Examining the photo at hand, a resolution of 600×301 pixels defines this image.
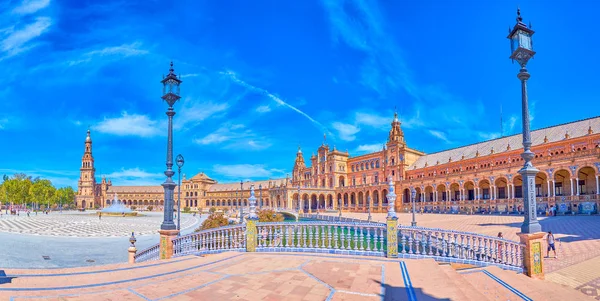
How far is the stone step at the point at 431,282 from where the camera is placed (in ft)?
17.3

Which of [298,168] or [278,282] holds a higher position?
[298,168]

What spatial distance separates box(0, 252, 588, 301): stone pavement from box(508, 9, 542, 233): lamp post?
4.67ft

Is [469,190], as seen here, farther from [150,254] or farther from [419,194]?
Result: [150,254]

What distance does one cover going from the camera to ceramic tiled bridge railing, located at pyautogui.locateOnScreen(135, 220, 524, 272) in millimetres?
8633

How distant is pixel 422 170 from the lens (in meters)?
61.3

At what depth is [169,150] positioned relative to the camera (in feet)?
36.8

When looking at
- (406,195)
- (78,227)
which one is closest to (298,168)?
(406,195)

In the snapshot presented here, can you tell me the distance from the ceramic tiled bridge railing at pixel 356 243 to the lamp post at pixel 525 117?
73 centimetres

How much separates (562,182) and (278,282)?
152 ft

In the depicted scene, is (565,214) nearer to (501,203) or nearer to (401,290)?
(501,203)

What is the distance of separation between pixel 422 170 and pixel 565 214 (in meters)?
27.2

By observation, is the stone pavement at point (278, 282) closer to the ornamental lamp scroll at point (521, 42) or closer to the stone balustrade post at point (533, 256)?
the stone balustrade post at point (533, 256)

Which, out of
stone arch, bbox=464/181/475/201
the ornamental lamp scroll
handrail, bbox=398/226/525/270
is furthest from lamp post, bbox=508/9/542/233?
stone arch, bbox=464/181/475/201

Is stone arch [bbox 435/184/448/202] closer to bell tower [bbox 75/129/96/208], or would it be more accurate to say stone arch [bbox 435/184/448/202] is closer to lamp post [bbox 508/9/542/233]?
lamp post [bbox 508/9/542/233]
